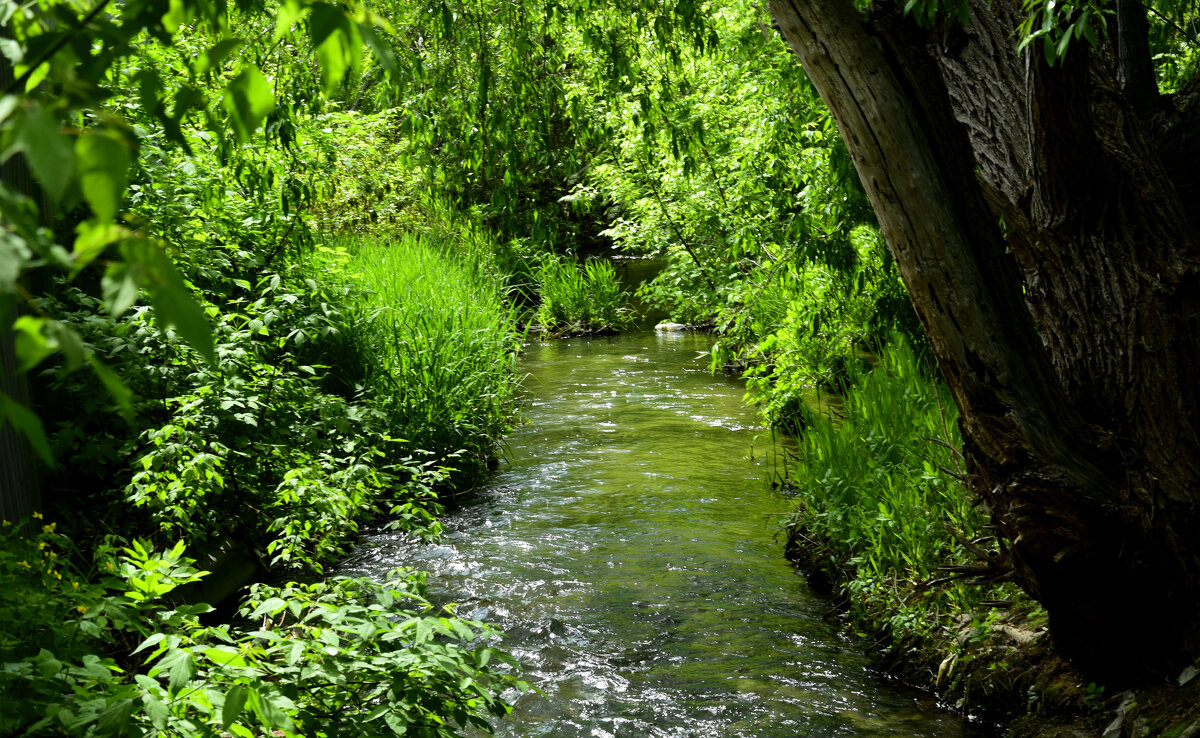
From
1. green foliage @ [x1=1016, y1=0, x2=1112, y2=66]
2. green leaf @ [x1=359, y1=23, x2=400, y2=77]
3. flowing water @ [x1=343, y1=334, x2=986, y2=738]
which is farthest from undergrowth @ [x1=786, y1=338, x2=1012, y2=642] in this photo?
green leaf @ [x1=359, y1=23, x2=400, y2=77]

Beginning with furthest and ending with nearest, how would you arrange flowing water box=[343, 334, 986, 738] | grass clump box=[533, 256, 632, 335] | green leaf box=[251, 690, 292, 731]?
1. grass clump box=[533, 256, 632, 335]
2. flowing water box=[343, 334, 986, 738]
3. green leaf box=[251, 690, 292, 731]

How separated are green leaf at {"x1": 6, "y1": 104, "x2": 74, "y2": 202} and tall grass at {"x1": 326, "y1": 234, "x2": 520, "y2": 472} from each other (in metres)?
6.09

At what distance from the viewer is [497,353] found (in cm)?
820

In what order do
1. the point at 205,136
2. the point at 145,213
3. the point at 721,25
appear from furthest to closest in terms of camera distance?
the point at 721,25
the point at 205,136
the point at 145,213

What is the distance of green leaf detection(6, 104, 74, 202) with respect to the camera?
814 millimetres

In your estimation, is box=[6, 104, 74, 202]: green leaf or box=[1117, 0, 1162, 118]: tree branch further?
box=[1117, 0, 1162, 118]: tree branch

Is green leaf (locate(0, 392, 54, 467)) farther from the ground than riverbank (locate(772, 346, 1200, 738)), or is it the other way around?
green leaf (locate(0, 392, 54, 467))

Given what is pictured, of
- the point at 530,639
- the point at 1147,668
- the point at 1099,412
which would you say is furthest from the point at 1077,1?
the point at 530,639

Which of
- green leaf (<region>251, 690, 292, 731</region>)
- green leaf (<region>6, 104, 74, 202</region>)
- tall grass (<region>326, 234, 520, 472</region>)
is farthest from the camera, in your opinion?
tall grass (<region>326, 234, 520, 472</region>)

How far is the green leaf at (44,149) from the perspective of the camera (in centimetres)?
81

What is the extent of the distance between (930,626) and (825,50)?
263 centimetres

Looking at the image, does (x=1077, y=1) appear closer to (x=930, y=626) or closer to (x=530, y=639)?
(x=930, y=626)

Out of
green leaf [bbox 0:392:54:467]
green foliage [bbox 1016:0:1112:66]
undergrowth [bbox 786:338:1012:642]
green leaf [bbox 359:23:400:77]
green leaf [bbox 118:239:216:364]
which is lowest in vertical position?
undergrowth [bbox 786:338:1012:642]

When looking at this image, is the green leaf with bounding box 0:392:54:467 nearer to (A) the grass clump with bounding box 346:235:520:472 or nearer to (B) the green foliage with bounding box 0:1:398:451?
(B) the green foliage with bounding box 0:1:398:451
